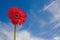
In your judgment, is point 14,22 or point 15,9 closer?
point 14,22

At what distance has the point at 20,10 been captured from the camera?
8242 millimetres

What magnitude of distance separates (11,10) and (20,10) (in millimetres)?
646

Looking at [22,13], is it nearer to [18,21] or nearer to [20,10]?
[20,10]

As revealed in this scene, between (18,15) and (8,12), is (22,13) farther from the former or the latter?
(8,12)

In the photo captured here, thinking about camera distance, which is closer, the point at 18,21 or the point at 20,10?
the point at 18,21

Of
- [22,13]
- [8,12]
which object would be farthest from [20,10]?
[8,12]

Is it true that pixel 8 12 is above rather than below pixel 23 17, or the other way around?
above

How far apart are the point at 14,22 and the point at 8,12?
5.19 ft

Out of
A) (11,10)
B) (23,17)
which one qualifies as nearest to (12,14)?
(11,10)

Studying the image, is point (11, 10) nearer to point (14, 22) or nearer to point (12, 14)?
point (12, 14)

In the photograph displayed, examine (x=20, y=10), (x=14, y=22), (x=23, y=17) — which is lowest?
(x=14, y=22)

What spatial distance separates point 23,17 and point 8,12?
4.03 feet

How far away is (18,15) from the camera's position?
28.2 feet

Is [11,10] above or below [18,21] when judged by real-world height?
above
